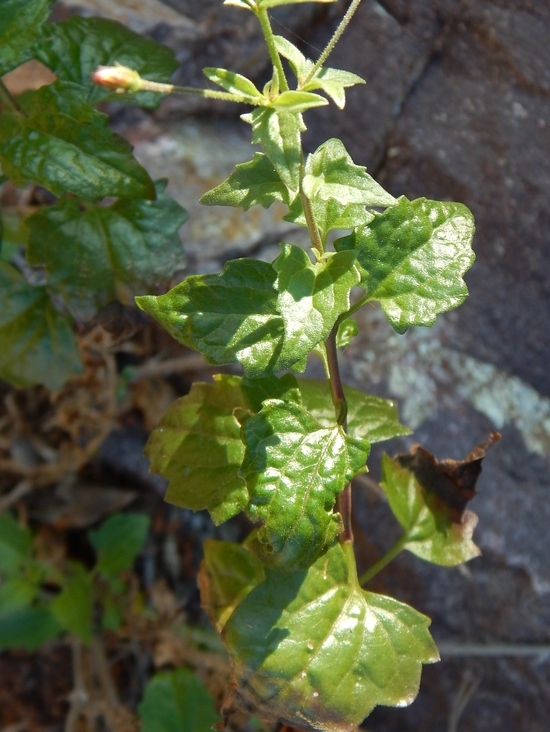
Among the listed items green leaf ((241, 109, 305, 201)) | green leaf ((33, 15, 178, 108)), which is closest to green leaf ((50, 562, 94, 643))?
green leaf ((33, 15, 178, 108))

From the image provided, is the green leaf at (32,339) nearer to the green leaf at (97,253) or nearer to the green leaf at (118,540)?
the green leaf at (97,253)

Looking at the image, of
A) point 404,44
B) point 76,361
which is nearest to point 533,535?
point 76,361

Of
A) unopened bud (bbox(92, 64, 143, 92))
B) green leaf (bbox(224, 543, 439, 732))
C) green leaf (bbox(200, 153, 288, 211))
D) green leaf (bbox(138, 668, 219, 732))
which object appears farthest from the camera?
green leaf (bbox(138, 668, 219, 732))

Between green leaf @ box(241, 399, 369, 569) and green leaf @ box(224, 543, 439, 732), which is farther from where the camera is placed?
green leaf @ box(224, 543, 439, 732)

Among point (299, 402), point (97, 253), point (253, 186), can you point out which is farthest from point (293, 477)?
point (97, 253)

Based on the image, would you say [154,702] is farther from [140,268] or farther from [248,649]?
[140,268]

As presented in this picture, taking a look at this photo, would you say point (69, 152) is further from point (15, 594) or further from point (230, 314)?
point (15, 594)

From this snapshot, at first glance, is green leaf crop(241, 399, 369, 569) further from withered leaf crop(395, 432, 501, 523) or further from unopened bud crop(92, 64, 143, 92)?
unopened bud crop(92, 64, 143, 92)
